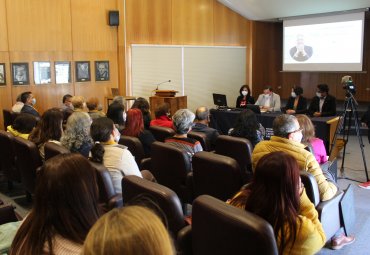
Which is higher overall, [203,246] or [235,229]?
[235,229]

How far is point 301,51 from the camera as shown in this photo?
9.91m

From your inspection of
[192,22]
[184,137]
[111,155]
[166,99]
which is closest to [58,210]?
[111,155]

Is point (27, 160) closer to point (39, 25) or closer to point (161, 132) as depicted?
point (161, 132)

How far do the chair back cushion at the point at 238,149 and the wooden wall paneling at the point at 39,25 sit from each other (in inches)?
194

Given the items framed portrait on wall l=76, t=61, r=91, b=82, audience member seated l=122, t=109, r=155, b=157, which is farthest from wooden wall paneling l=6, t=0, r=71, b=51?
audience member seated l=122, t=109, r=155, b=157

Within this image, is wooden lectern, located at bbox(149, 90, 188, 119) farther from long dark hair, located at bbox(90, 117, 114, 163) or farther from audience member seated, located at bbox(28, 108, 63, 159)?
long dark hair, located at bbox(90, 117, 114, 163)

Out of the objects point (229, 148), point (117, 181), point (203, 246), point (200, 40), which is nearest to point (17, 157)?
point (117, 181)

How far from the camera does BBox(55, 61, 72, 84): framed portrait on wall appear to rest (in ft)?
25.2

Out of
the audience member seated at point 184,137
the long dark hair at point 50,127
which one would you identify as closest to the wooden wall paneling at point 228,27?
the audience member seated at point 184,137

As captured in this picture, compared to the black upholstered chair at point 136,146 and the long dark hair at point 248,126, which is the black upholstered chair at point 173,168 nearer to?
the black upholstered chair at point 136,146

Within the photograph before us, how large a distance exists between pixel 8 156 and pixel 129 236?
4156 mm

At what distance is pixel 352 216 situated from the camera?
3279 millimetres

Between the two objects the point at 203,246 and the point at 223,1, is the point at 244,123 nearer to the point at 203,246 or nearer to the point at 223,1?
the point at 203,246

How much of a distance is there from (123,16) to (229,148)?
5.46 m
